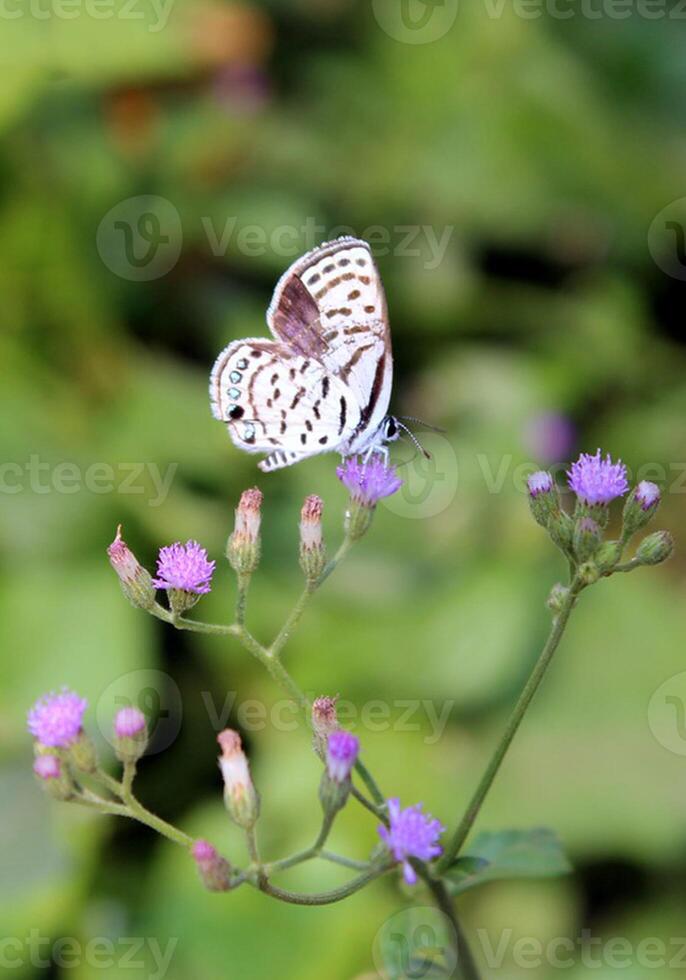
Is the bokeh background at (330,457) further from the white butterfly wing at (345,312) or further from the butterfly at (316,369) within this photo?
the white butterfly wing at (345,312)

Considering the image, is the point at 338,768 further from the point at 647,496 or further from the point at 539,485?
the point at 647,496

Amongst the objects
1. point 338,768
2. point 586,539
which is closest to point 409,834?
point 338,768

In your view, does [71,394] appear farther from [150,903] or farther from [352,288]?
[352,288]

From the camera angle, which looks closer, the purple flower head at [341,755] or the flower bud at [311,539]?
the purple flower head at [341,755]

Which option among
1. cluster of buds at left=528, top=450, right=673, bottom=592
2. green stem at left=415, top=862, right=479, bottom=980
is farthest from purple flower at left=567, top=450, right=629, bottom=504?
green stem at left=415, top=862, right=479, bottom=980

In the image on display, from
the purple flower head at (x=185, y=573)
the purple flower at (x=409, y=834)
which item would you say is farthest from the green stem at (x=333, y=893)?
the purple flower head at (x=185, y=573)

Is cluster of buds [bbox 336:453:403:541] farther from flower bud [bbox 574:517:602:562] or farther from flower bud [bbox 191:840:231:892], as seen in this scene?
flower bud [bbox 191:840:231:892]
